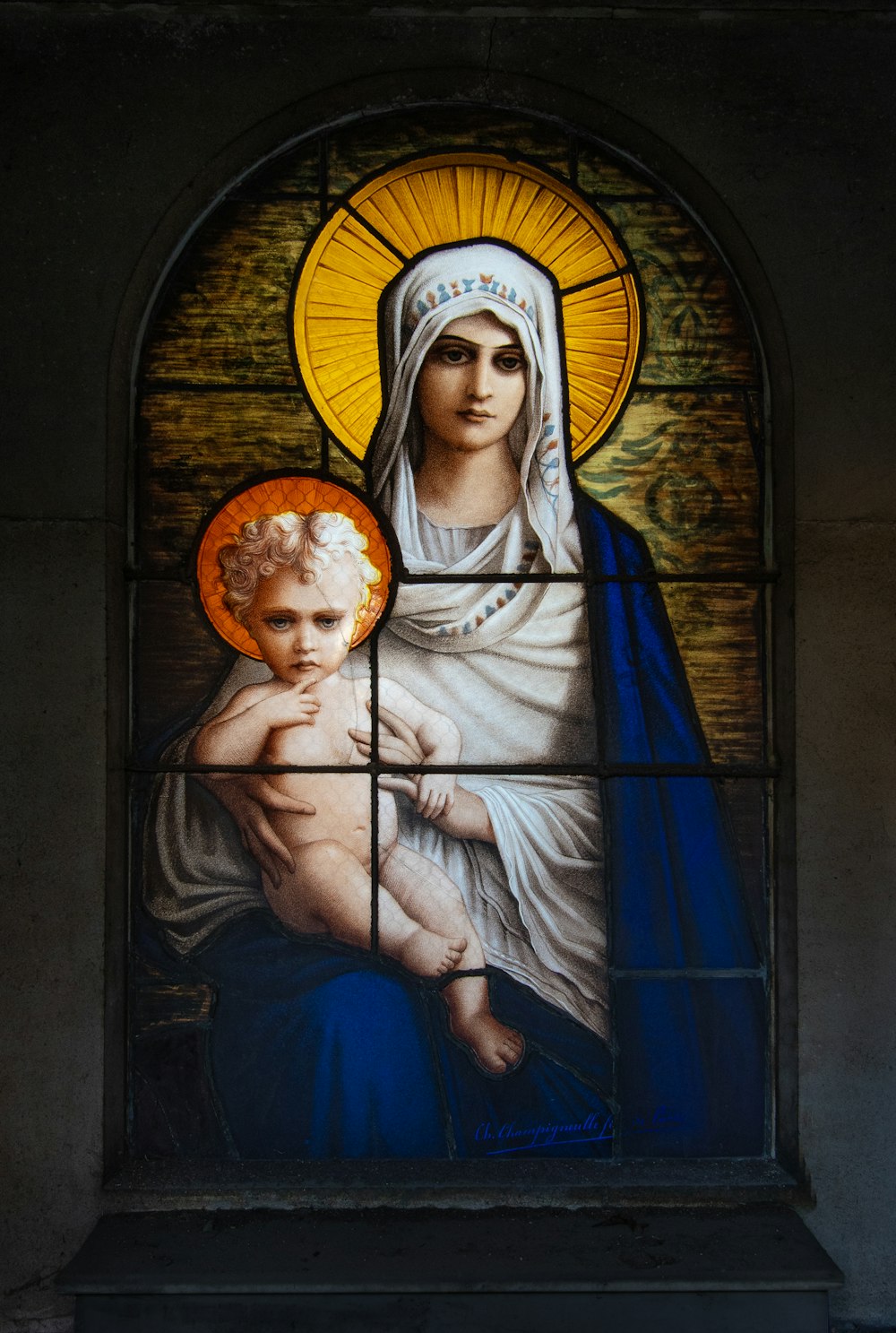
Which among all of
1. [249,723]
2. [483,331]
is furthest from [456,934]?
[483,331]

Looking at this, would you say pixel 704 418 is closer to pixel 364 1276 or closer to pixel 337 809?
pixel 337 809

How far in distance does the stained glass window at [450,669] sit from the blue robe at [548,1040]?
0.04 ft

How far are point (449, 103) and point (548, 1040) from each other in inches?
128

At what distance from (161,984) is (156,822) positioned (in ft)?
1.82

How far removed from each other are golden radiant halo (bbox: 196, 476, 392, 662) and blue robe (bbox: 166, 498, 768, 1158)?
983mm

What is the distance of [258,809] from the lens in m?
3.56

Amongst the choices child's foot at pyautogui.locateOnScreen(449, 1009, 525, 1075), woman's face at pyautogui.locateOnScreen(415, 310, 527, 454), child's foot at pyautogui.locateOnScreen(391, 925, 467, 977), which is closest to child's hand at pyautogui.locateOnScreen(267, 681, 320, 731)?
child's foot at pyautogui.locateOnScreen(391, 925, 467, 977)

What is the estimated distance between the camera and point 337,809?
3.56 metres

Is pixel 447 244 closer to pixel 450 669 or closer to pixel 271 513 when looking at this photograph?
pixel 271 513

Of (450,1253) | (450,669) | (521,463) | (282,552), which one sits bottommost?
(450,1253)

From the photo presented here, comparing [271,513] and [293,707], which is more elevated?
[271,513]

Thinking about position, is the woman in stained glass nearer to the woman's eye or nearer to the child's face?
the woman's eye
